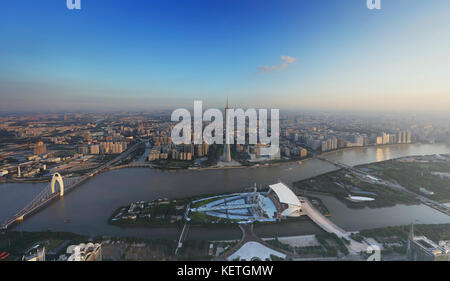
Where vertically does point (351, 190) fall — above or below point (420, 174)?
below

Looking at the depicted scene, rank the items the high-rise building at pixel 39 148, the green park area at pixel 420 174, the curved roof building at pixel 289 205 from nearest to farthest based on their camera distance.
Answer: the curved roof building at pixel 289 205 → the green park area at pixel 420 174 → the high-rise building at pixel 39 148

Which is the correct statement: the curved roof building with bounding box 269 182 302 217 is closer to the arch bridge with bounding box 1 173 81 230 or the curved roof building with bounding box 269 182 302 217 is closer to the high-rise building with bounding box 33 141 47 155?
the arch bridge with bounding box 1 173 81 230

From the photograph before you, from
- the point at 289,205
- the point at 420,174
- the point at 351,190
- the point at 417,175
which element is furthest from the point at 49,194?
the point at 420,174

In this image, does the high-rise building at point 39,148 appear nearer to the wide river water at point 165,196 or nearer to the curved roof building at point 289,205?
the wide river water at point 165,196

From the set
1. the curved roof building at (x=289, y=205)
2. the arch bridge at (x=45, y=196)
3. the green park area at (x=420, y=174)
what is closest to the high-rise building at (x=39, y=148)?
the arch bridge at (x=45, y=196)

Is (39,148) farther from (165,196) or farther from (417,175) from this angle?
(417,175)

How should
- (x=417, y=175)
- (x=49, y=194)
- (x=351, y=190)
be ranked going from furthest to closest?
1. (x=417, y=175)
2. (x=351, y=190)
3. (x=49, y=194)
